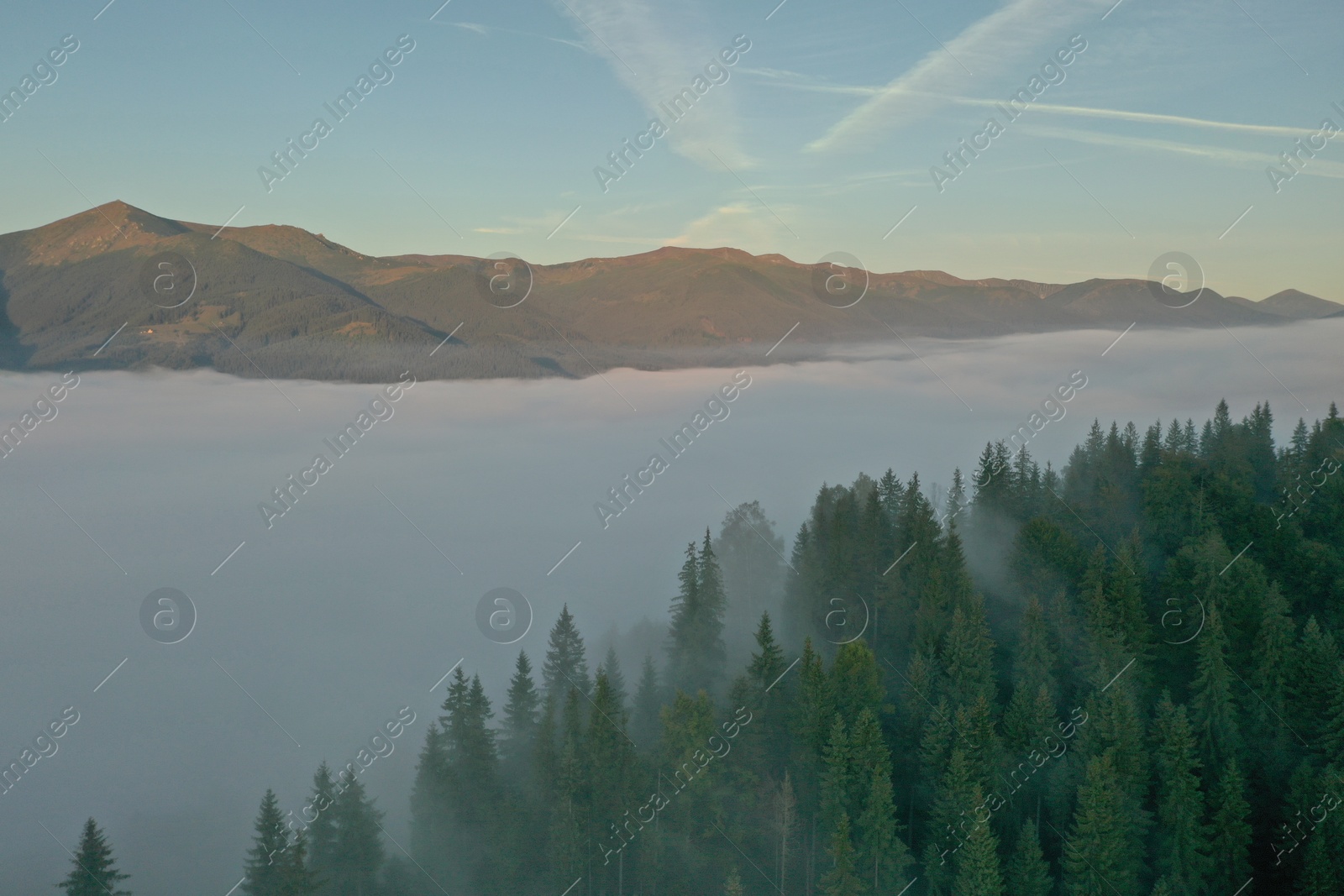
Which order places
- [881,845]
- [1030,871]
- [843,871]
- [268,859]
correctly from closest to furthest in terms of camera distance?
[1030,871]
[843,871]
[881,845]
[268,859]

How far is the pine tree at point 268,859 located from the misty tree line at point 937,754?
0.13 meters

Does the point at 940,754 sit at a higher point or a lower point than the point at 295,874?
lower

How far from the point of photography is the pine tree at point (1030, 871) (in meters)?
33.2

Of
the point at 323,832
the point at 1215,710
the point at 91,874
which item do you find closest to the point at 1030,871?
the point at 1215,710

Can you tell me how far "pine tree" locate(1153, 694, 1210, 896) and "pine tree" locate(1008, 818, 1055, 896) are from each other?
201 inches

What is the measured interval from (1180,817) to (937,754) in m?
9.94

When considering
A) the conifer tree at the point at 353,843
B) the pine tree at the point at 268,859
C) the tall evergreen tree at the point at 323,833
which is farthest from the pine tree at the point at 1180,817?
the pine tree at the point at 268,859

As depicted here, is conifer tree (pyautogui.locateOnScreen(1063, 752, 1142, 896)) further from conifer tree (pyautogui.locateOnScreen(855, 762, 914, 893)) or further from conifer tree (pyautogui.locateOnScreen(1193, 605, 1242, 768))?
conifer tree (pyautogui.locateOnScreen(1193, 605, 1242, 768))

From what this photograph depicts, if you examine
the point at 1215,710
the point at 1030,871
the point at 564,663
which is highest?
the point at 564,663

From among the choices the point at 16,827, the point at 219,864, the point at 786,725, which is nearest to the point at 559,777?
the point at 786,725

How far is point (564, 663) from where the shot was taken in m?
49.8

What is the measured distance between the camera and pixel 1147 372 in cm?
16850

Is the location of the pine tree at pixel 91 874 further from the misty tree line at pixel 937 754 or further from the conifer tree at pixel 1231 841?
the conifer tree at pixel 1231 841

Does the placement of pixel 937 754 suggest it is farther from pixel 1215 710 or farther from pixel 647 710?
pixel 647 710
